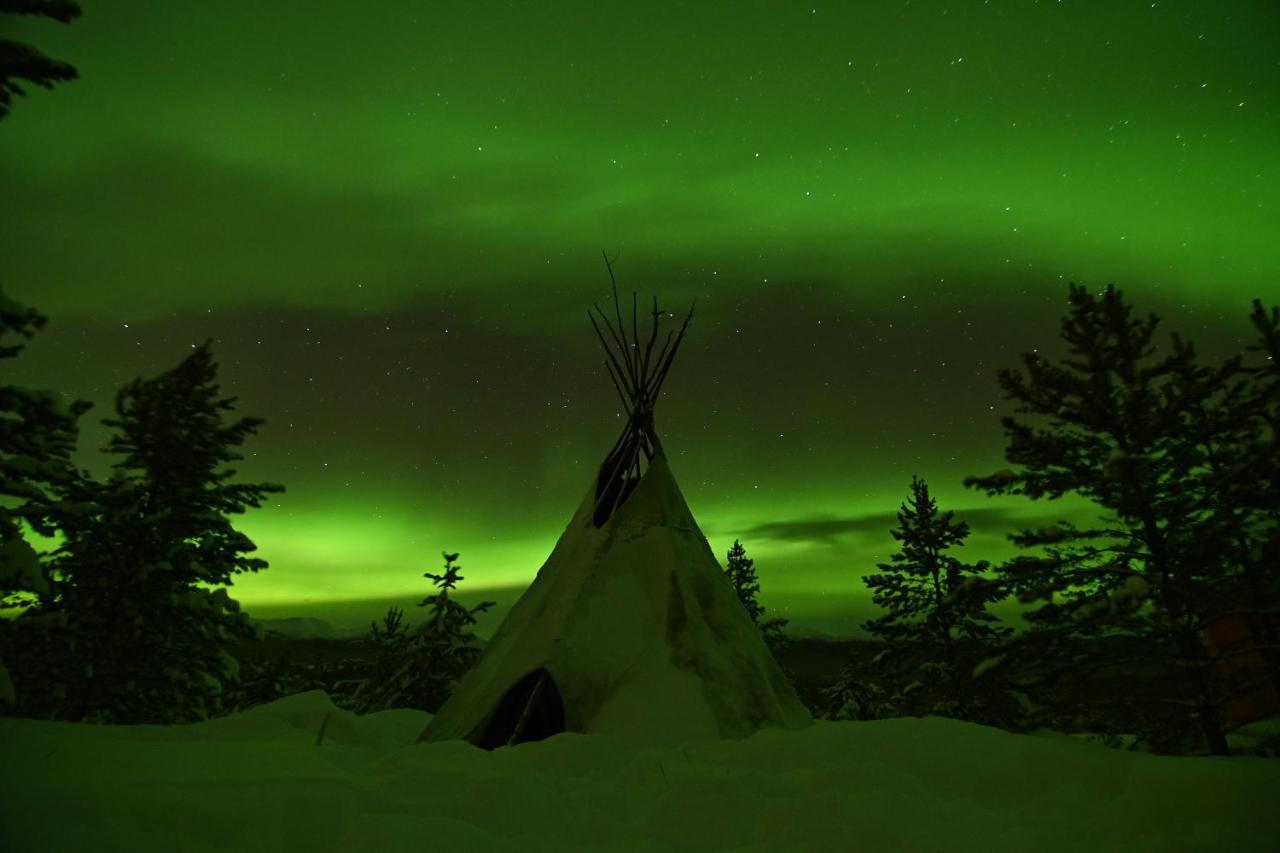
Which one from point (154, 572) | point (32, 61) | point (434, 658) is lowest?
point (434, 658)

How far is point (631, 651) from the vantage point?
687 centimetres

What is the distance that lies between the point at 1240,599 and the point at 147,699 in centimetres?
1693

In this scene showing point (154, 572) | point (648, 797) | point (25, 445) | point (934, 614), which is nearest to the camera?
point (648, 797)

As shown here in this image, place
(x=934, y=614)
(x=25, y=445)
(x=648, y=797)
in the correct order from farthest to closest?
(x=934, y=614) < (x=25, y=445) < (x=648, y=797)

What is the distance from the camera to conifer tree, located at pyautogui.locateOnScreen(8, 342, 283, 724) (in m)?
9.20

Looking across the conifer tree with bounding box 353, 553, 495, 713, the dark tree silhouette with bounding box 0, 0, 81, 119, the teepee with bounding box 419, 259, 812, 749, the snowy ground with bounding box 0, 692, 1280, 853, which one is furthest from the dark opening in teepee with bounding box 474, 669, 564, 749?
the conifer tree with bounding box 353, 553, 495, 713

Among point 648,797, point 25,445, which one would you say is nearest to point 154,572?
point 25,445

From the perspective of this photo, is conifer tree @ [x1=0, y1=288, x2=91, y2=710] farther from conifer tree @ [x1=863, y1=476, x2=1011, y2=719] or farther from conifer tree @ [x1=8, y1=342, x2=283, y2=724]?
conifer tree @ [x1=863, y1=476, x2=1011, y2=719]

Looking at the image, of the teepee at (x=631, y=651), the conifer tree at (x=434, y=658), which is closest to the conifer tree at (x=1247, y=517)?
the teepee at (x=631, y=651)

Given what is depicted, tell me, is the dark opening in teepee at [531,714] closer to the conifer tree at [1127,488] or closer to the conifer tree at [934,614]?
the conifer tree at [1127,488]

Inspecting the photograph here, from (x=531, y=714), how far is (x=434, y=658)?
15283 mm

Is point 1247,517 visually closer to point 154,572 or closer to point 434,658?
point 154,572

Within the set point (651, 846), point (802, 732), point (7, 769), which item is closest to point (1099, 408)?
point (802, 732)

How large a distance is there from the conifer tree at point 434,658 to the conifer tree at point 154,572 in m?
9.04
